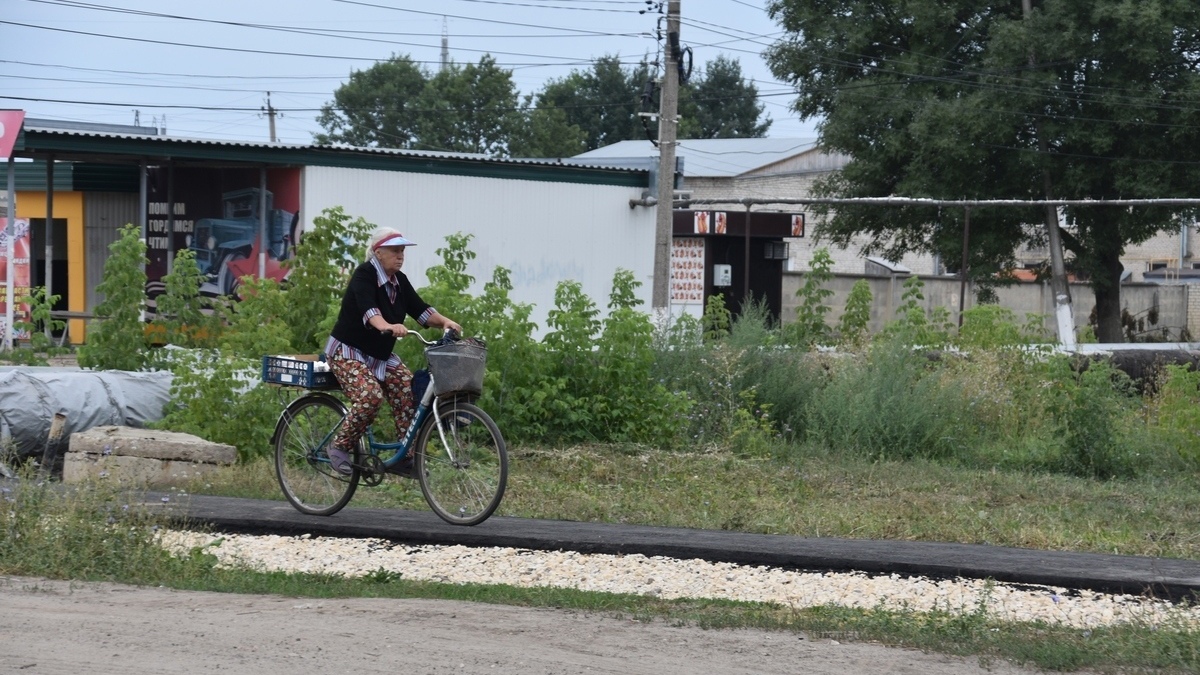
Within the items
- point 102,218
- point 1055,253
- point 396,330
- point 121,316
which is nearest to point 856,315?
point 121,316

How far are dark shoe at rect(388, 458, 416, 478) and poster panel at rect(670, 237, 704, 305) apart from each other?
20.7 metres

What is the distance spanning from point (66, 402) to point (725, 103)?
80.2 metres

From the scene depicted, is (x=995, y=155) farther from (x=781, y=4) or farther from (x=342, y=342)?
(x=342, y=342)

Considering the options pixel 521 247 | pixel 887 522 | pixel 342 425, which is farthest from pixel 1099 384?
pixel 521 247

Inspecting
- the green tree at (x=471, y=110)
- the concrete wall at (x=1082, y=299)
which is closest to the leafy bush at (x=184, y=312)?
the concrete wall at (x=1082, y=299)

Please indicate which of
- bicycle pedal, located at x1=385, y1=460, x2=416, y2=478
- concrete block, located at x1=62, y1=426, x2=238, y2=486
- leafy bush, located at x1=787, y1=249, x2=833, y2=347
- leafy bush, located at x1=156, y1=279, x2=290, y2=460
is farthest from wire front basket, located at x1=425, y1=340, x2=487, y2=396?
leafy bush, located at x1=787, y1=249, x2=833, y2=347

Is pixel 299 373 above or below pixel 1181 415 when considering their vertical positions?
above

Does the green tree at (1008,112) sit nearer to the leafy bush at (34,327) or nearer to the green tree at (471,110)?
the leafy bush at (34,327)

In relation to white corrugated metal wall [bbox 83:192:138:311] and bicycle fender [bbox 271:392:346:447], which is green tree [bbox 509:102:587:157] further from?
bicycle fender [bbox 271:392:346:447]

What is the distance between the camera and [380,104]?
76250mm

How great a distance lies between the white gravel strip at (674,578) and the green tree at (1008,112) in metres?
25.9

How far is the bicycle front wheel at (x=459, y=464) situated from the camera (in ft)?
26.3

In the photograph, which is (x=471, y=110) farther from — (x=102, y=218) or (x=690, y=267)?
(x=102, y=218)

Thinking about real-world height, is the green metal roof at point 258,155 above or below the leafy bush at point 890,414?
above
